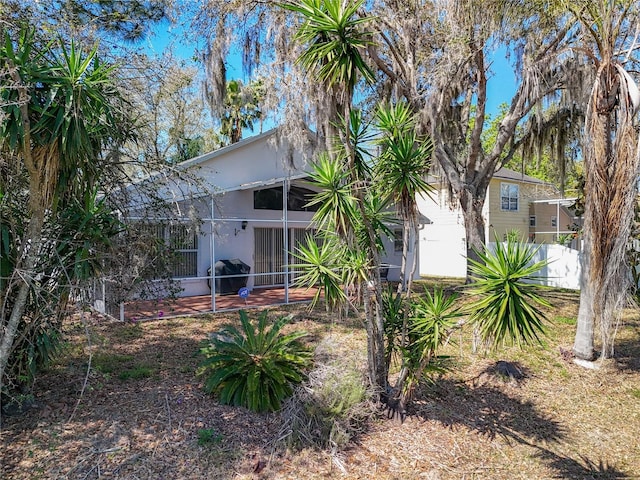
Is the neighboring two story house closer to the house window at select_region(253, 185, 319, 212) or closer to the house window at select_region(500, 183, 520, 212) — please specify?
the house window at select_region(500, 183, 520, 212)

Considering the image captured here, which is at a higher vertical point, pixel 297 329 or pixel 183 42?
pixel 183 42

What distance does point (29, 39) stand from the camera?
3.89 m

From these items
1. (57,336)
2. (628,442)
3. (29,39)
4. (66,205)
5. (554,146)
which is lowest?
A: (628,442)

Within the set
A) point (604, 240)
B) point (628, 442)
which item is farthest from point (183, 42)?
point (628, 442)

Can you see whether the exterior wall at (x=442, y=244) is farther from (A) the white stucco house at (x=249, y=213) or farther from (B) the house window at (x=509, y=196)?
(A) the white stucco house at (x=249, y=213)

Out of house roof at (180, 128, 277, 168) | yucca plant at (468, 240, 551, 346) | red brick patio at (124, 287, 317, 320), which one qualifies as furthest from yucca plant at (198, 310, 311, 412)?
house roof at (180, 128, 277, 168)

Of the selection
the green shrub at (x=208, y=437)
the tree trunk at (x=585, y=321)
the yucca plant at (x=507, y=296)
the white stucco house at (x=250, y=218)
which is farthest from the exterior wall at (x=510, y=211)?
the green shrub at (x=208, y=437)

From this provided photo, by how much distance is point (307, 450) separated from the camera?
15.1 feet

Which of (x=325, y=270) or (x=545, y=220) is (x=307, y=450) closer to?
(x=325, y=270)

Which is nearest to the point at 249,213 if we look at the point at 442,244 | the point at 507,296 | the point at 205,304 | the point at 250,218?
the point at 250,218

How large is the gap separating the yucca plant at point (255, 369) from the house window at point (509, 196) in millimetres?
17842

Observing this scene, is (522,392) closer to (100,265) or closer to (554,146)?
(100,265)

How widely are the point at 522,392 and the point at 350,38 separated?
18.1ft

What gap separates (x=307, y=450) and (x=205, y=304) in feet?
24.6
